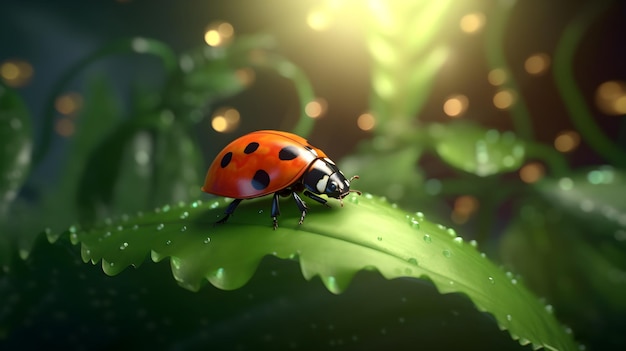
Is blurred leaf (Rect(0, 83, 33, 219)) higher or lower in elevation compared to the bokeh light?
lower

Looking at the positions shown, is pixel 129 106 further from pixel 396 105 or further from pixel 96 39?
pixel 396 105

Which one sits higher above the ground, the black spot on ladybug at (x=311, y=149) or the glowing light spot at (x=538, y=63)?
the glowing light spot at (x=538, y=63)

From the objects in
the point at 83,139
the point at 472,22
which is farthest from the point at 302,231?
the point at 472,22

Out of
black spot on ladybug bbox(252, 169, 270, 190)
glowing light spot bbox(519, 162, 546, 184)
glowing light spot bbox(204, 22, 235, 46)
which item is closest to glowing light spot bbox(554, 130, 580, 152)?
glowing light spot bbox(519, 162, 546, 184)

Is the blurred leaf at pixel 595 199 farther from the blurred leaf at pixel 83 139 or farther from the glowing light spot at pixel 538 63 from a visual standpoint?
the blurred leaf at pixel 83 139

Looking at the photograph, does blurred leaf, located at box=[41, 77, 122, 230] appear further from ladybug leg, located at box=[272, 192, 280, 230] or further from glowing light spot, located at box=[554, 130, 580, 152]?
glowing light spot, located at box=[554, 130, 580, 152]

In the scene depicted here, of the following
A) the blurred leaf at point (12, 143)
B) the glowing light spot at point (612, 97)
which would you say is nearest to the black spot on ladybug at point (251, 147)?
the blurred leaf at point (12, 143)

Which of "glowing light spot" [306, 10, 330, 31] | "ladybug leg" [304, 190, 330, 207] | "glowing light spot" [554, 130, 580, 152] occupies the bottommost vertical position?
"ladybug leg" [304, 190, 330, 207]
